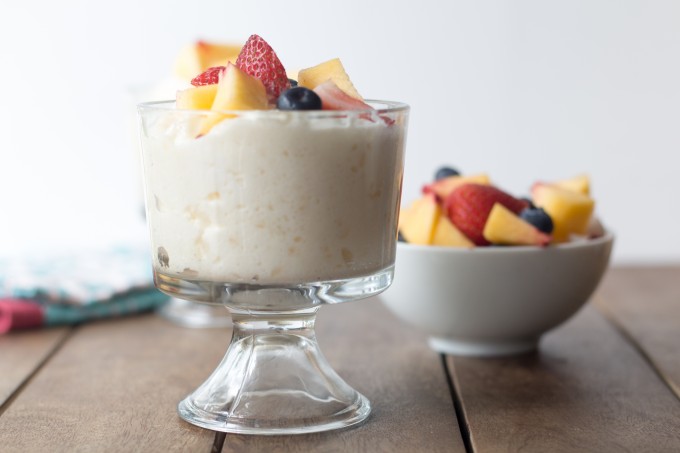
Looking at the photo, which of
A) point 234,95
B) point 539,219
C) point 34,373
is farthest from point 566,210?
point 34,373

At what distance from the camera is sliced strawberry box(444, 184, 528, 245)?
3.77 feet

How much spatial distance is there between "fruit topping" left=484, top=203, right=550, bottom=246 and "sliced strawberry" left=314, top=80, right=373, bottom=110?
0.34 m

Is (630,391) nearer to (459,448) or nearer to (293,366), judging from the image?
(459,448)

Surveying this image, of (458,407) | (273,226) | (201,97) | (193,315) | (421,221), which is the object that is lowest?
(193,315)

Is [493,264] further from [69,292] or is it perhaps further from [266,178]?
[69,292]

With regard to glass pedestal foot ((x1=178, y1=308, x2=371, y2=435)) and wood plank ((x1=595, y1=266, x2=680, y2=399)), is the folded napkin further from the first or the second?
wood plank ((x1=595, y1=266, x2=680, y2=399))

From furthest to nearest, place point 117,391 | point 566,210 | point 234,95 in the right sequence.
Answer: point 566,210 → point 117,391 → point 234,95

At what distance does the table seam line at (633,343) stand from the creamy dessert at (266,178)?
0.44 metres

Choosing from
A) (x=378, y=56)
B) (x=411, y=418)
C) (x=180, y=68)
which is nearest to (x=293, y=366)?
(x=411, y=418)

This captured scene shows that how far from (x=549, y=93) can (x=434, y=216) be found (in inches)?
48.8

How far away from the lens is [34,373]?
117cm

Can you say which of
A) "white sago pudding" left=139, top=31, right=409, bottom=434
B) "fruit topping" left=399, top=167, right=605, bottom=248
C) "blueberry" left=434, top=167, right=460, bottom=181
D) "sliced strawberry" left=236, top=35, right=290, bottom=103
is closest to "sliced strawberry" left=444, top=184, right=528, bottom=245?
"fruit topping" left=399, top=167, right=605, bottom=248

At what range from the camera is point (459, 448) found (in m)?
0.88

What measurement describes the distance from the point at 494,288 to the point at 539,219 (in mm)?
102
